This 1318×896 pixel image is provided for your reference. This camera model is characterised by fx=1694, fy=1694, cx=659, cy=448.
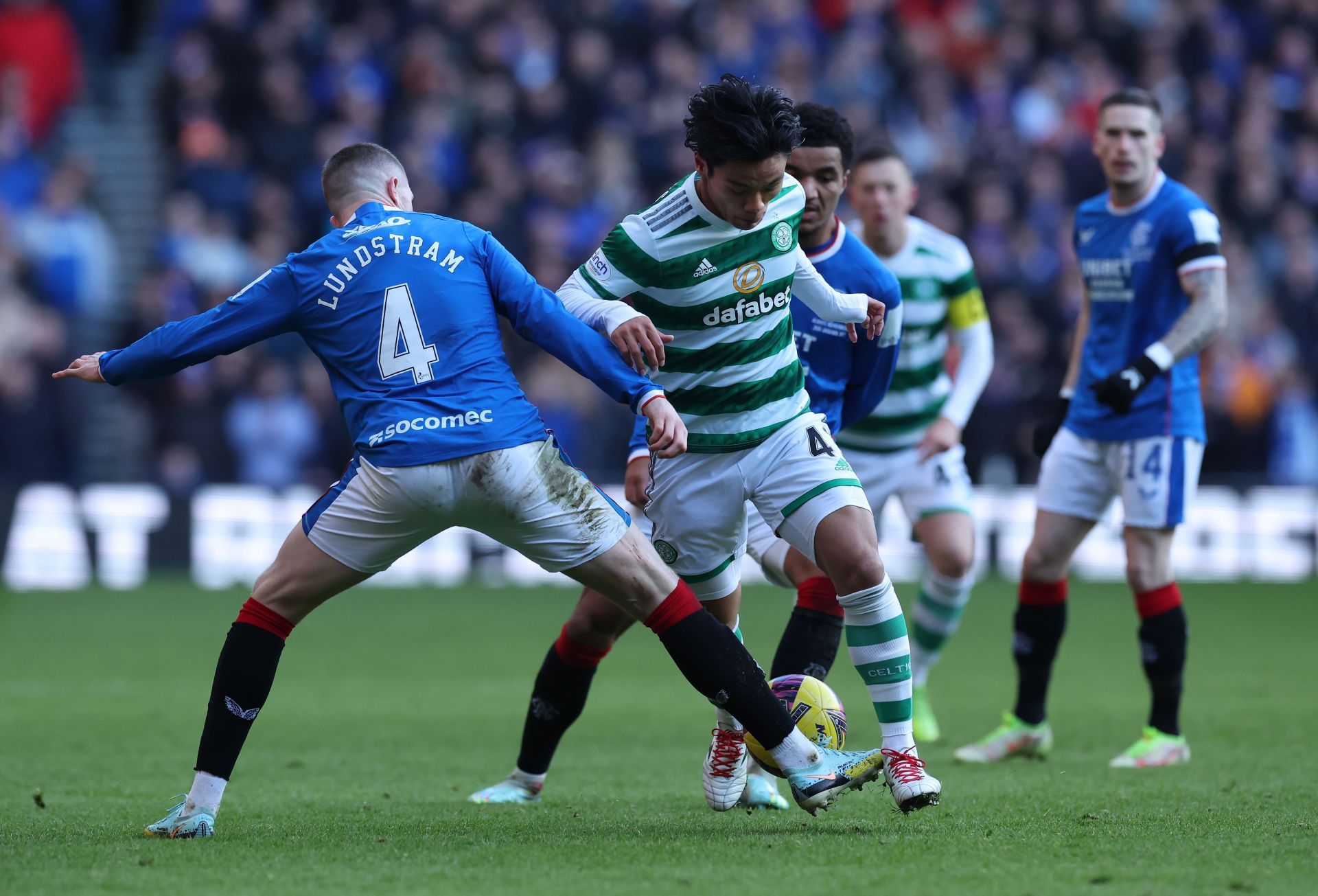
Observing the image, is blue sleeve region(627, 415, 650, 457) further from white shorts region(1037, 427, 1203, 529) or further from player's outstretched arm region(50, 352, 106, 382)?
white shorts region(1037, 427, 1203, 529)

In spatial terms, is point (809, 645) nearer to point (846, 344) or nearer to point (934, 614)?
point (846, 344)

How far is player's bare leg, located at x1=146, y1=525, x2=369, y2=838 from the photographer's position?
5.35m

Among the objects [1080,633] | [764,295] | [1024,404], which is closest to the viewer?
[764,295]

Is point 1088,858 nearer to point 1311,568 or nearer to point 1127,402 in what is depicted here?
point 1127,402

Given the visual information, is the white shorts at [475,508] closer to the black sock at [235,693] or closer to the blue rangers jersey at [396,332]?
the blue rangers jersey at [396,332]

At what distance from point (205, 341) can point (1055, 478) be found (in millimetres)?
4260

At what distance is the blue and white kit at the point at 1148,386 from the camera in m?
7.70

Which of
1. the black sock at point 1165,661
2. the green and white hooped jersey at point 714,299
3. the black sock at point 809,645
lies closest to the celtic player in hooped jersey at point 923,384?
the black sock at point 1165,661

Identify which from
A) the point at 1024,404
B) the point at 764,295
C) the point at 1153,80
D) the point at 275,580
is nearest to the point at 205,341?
the point at 275,580

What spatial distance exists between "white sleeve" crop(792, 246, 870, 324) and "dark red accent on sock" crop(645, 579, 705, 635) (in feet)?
4.18

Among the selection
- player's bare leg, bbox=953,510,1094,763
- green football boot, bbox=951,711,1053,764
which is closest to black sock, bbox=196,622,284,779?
green football boot, bbox=951,711,1053,764

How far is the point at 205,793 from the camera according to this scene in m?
5.37

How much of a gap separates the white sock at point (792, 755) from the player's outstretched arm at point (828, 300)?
1559 millimetres

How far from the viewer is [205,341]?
5.33 metres
